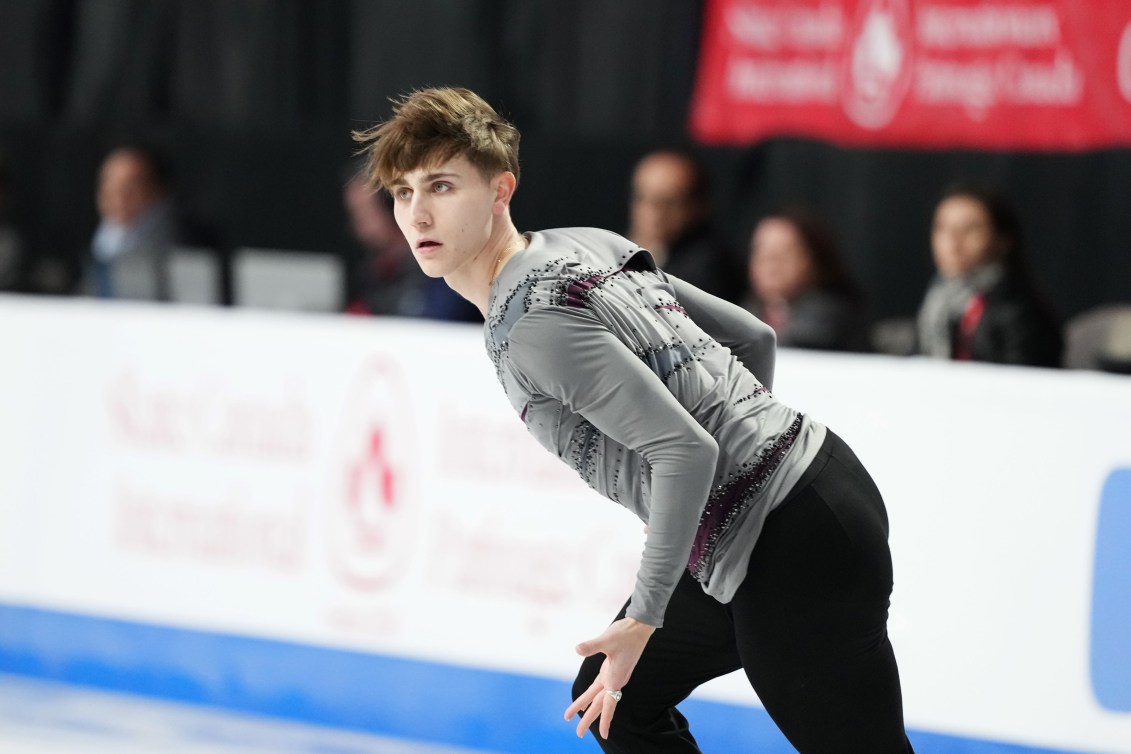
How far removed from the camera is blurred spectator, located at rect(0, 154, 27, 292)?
6911 mm

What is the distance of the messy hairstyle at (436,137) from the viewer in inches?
95.7

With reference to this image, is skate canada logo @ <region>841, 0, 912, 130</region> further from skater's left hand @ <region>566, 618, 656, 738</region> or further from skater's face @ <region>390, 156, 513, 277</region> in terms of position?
skater's left hand @ <region>566, 618, 656, 738</region>

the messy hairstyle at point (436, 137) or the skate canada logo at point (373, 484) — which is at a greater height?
the messy hairstyle at point (436, 137)

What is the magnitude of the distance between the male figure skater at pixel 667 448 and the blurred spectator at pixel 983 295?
8.06 ft

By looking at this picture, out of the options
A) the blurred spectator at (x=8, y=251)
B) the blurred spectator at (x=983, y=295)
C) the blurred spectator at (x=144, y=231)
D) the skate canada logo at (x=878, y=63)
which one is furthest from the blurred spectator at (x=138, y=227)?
the blurred spectator at (x=983, y=295)

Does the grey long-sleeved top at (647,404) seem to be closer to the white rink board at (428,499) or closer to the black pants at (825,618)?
the black pants at (825,618)

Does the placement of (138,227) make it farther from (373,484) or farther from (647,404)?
(647,404)

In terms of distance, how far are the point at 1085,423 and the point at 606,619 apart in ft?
4.17

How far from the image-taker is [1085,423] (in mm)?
3857

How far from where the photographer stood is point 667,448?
232cm

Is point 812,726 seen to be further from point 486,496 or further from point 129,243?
point 129,243

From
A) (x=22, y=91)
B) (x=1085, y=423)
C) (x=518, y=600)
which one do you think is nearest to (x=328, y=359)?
(x=518, y=600)

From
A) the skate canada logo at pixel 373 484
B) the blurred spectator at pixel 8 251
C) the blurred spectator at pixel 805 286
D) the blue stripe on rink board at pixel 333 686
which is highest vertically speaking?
the blurred spectator at pixel 805 286

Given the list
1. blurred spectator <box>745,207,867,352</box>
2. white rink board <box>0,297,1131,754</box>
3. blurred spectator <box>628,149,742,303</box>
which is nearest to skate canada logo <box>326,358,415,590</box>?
white rink board <box>0,297,1131,754</box>
